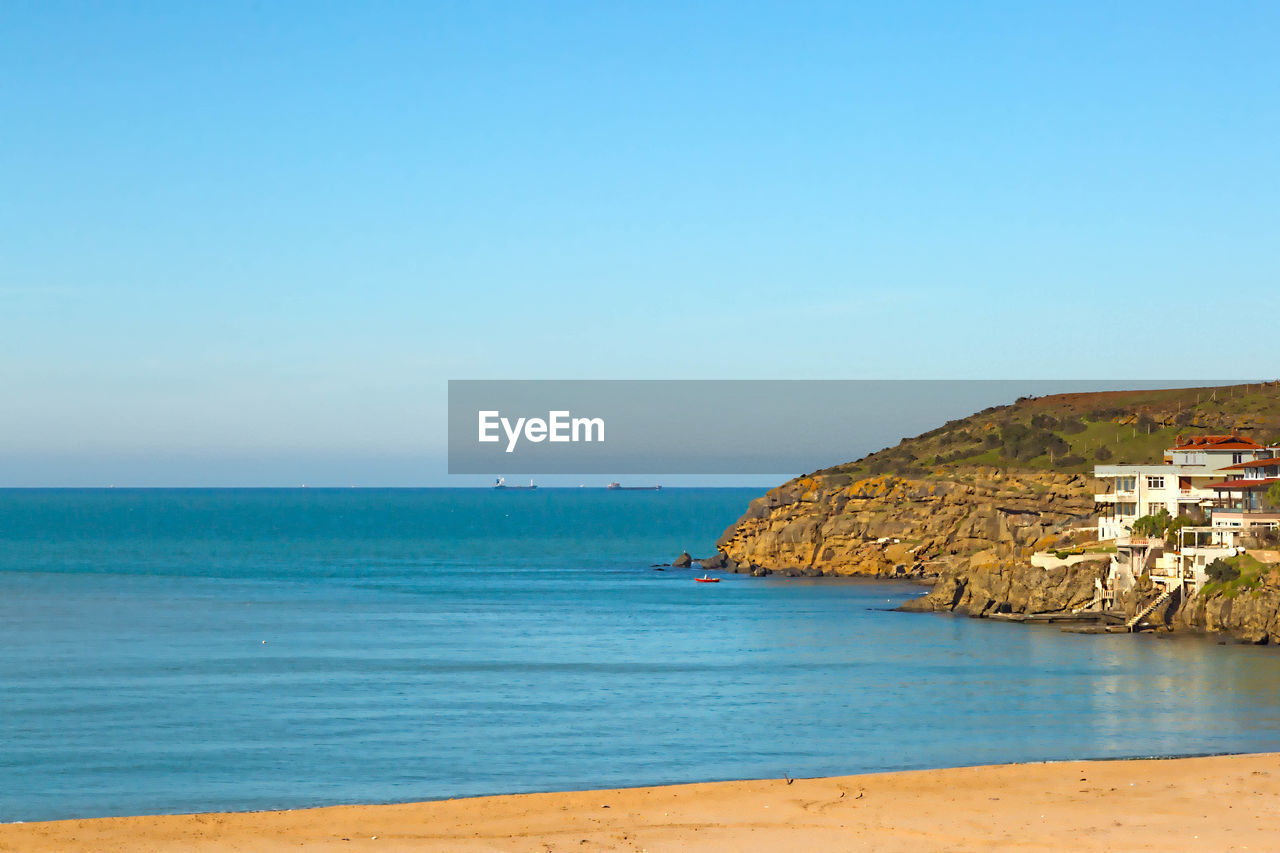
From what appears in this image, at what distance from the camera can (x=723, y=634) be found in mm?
86750

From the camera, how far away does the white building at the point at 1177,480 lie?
96.0 meters

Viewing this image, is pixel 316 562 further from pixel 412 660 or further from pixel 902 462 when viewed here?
pixel 412 660

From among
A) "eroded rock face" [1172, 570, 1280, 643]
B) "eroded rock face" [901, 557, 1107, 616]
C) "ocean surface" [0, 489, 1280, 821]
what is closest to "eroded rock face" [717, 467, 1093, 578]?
"eroded rock face" [901, 557, 1107, 616]

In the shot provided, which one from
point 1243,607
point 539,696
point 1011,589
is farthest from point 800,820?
point 1011,589

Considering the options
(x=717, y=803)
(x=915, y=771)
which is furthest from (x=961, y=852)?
(x=915, y=771)

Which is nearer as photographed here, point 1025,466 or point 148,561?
point 1025,466

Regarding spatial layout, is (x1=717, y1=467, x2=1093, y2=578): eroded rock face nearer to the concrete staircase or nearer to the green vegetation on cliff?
the green vegetation on cliff

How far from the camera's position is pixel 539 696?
5978cm

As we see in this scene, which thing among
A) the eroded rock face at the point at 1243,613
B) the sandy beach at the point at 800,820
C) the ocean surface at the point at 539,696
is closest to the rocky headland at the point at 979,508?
the ocean surface at the point at 539,696

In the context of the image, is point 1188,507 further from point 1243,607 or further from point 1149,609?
point 1243,607

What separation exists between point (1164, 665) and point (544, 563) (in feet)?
335

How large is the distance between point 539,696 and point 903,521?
87.4m

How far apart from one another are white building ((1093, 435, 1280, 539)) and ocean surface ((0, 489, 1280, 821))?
1600cm

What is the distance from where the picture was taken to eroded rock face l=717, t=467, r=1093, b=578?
438 feet
